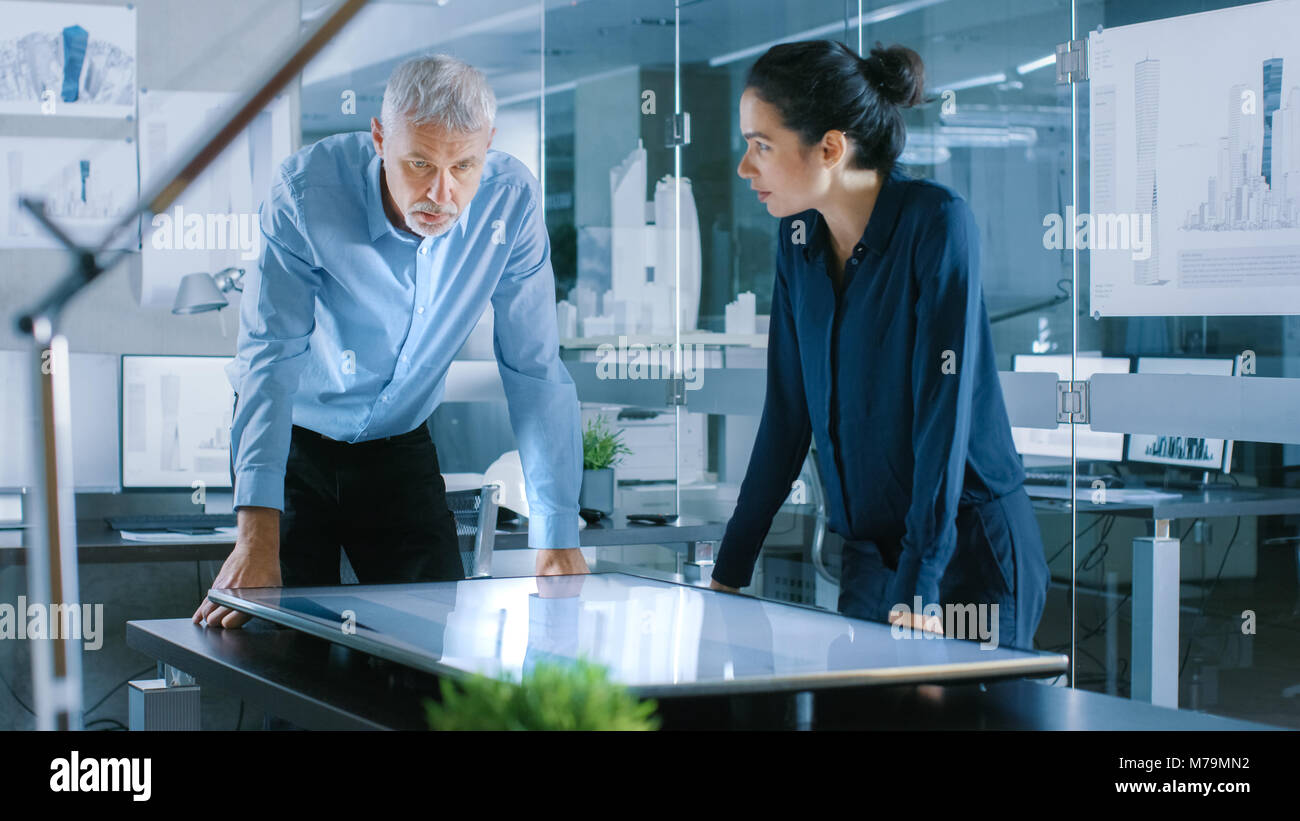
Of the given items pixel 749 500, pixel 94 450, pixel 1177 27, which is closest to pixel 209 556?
pixel 94 450

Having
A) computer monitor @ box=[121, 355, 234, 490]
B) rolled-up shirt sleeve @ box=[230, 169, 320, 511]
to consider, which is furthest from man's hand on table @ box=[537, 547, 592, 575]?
computer monitor @ box=[121, 355, 234, 490]

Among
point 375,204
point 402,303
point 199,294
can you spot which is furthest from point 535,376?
point 199,294

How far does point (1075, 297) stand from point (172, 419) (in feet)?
7.79

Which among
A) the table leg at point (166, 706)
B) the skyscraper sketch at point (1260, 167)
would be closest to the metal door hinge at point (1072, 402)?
the skyscraper sketch at point (1260, 167)

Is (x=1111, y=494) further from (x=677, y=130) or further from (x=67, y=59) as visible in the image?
(x=67, y=59)

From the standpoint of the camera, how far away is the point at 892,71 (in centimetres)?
177

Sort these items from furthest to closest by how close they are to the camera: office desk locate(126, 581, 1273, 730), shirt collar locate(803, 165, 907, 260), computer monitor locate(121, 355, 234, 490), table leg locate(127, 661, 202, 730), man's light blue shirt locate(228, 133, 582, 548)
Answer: computer monitor locate(121, 355, 234, 490)
man's light blue shirt locate(228, 133, 582, 548)
shirt collar locate(803, 165, 907, 260)
table leg locate(127, 661, 202, 730)
office desk locate(126, 581, 1273, 730)

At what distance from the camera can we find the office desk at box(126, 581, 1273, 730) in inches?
42.4

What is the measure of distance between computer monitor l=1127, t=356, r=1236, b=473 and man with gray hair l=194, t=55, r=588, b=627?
1.62m

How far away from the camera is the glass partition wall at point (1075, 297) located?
115 inches

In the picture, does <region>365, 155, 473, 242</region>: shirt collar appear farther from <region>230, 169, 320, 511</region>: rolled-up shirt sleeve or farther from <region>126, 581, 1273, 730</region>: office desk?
<region>126, 581, 1273, 730</region>: office desk
